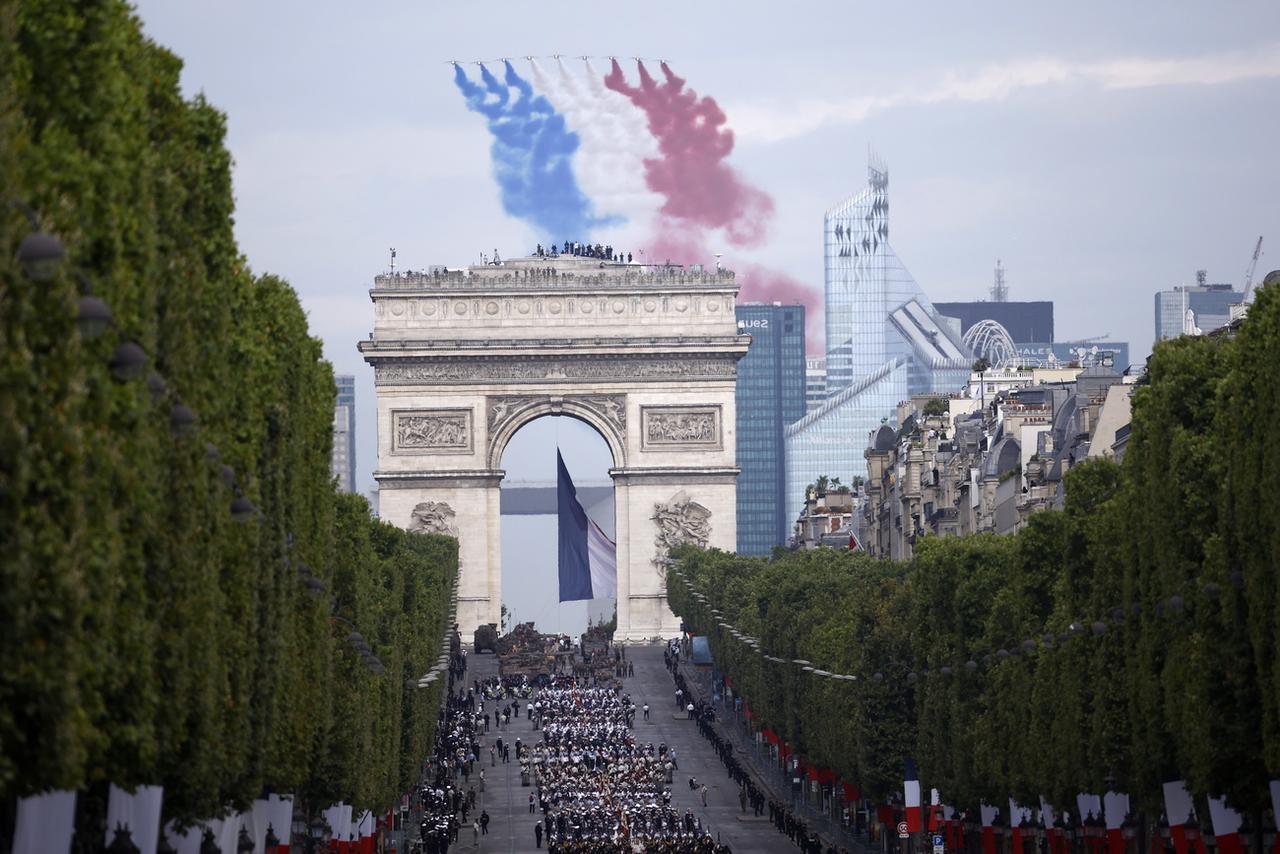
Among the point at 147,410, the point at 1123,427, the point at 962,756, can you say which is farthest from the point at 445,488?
the point at 147,410

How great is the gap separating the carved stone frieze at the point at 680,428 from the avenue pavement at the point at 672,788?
62.3 ft

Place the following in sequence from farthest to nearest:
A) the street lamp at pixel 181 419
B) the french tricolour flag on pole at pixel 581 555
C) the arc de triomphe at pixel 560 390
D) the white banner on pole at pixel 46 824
Answer: the french tricolour flag on pole at pixel 581 555
the arc de triomphe at pixel 560 390
the street lamp at pixel 181 419
the white banner on pole at pixel 46 824

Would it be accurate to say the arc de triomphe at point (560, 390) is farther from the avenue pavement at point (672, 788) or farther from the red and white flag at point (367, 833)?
the red and white flag at point (367, 833)

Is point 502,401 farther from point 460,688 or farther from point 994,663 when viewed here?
point 994,663

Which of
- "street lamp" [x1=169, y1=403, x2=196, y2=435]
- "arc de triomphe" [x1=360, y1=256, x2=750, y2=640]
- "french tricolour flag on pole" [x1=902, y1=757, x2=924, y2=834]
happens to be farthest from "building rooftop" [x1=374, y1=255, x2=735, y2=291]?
"street lamp" [x1=169, y1=403, x2=196, y2=435]

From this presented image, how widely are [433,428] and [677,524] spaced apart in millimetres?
10856

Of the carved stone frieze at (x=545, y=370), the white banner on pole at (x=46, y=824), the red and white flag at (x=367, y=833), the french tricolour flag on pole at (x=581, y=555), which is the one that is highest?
the carved stone frieze at (x=545, y=370)

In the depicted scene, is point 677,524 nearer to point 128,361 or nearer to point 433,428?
point 433,428

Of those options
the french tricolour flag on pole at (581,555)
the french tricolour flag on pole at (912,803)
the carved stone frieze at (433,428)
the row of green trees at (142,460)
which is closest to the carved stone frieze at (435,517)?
the carved stone frieze at (433,428)

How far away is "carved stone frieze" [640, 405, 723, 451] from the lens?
385 ft

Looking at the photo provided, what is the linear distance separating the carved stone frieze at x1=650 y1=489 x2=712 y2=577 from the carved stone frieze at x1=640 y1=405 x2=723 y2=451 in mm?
2048

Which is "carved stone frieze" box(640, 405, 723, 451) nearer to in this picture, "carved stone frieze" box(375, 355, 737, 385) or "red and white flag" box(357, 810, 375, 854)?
"carved stone frieze" box(375, 355, 737, 385)

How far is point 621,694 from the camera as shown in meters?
92.9

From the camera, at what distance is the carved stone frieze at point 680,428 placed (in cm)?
11725
